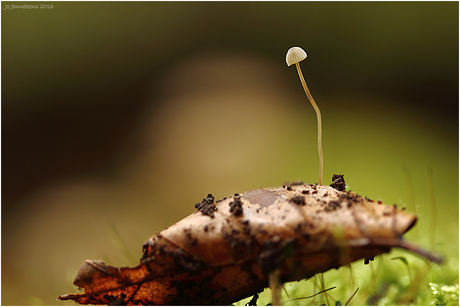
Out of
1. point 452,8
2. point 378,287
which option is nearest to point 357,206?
point 378,287

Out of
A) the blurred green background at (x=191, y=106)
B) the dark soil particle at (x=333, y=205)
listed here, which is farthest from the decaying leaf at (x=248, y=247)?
the blurred green background at (x=191, y=106)

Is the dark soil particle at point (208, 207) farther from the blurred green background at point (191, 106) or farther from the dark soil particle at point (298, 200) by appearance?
the blurred green background at point (191, 106)

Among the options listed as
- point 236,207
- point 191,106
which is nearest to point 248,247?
point 236,207

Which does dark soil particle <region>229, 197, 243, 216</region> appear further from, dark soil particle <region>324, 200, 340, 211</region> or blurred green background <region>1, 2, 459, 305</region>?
blurred green background <region>1, 2, 459, 305</region>

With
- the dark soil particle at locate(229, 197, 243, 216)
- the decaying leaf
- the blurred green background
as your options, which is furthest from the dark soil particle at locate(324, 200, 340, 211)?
the blurred green background

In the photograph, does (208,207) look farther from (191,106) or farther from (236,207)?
(191,106)

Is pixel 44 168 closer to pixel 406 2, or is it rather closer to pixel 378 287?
pixel 378 287
